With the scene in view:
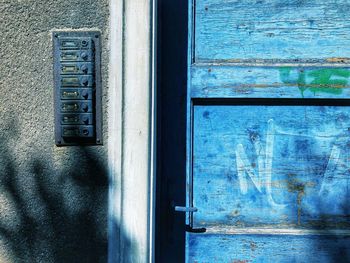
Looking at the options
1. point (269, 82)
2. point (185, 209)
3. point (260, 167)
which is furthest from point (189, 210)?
point (269, 82)

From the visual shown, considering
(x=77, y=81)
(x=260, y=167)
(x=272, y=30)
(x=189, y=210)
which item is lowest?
(x=189, y=210)

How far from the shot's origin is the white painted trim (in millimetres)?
2084

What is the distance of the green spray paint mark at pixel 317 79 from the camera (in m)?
2.21

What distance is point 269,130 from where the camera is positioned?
2252 millimetres

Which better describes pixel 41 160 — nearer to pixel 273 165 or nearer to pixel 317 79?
pixel 273 165

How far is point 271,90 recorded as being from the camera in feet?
7.31

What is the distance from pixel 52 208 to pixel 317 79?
4.00ft

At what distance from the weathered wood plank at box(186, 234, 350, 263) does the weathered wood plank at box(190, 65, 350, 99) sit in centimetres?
61

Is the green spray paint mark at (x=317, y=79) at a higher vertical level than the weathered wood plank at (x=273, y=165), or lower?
higher

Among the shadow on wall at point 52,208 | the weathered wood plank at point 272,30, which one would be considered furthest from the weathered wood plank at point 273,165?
the shadow on wall at point 52,208

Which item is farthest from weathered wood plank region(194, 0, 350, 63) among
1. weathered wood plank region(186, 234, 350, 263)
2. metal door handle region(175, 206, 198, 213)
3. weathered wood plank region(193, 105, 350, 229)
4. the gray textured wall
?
weathered wood plank region(186, 234, 350, 263)

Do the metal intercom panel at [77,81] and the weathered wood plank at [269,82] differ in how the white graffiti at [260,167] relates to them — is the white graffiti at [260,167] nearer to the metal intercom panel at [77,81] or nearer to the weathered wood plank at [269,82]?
the weathered wood plank at [269,82]

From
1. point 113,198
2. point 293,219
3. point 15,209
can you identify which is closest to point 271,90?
point 293,219

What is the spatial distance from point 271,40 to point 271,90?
21 centimetres
